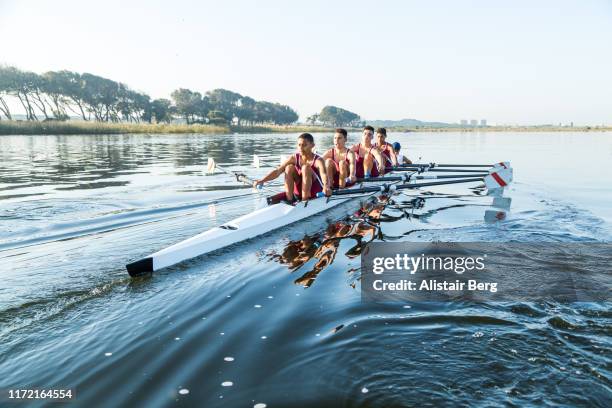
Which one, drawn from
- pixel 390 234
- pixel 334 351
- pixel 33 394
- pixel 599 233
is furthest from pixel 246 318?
pixel 599 233

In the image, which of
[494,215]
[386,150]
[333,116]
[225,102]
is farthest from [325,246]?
[333,116]

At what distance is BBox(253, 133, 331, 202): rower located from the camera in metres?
8.23

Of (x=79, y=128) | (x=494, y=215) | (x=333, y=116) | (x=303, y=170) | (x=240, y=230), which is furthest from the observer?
(x=333, y=116)

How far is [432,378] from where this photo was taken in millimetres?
2959

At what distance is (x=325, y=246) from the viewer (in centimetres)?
675

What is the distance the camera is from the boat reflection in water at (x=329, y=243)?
574 cm

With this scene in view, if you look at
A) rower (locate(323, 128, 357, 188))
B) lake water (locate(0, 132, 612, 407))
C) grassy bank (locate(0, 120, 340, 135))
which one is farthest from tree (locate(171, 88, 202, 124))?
lake water (locate(0, 132, 612, 407))

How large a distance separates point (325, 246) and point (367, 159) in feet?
19.3

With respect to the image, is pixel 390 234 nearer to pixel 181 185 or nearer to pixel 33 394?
pixel 33 394

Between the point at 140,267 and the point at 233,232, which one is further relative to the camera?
the point at 233,232

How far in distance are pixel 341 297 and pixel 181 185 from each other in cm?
991

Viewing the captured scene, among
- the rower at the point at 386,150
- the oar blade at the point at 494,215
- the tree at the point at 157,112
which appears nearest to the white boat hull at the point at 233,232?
the oar blade at the point at 494,215

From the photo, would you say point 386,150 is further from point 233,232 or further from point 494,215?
point 233,232

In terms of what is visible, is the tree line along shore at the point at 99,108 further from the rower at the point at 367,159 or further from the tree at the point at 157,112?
the rower at the point at 367,159
